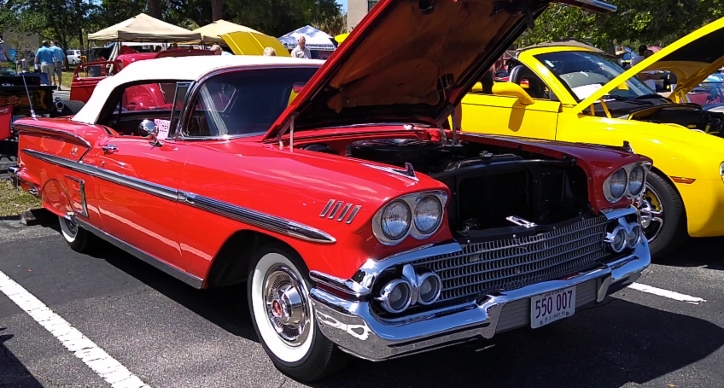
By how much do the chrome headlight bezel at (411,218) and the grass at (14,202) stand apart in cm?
533

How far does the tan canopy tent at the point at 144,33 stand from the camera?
17.1m

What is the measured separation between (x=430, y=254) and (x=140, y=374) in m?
1.61

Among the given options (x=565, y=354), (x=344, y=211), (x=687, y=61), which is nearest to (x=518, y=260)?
(x=565, y=354)

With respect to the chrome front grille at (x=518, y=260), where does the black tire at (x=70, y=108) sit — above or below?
above

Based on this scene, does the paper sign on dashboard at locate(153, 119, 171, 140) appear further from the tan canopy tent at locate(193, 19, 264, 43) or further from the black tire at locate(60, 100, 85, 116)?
the tan canopy tent at locate(193, 19, 264, 43)

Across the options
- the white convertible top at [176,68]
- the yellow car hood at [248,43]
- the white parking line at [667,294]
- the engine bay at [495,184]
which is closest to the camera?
the engine bay at [495,184]

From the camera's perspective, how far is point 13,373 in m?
3.50

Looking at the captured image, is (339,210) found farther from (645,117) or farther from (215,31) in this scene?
(215,31)

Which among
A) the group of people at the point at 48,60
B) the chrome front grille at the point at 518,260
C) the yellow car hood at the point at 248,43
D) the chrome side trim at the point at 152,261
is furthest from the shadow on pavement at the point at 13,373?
the group of people at the point at 48,60

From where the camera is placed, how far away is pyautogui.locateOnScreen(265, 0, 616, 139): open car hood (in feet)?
11.2

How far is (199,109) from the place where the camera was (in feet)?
13.4

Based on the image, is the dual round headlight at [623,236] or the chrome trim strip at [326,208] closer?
the chrome trim strip at [326,208]

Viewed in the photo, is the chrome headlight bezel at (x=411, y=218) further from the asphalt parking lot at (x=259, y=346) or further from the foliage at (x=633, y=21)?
the foliage at (x=633, y=21)

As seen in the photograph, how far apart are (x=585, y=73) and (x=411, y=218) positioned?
416 cm
